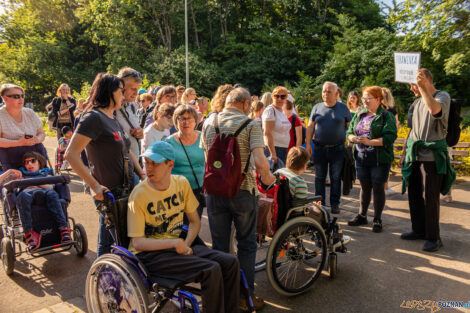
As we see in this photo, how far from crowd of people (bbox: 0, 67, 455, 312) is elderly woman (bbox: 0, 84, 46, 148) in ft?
0.04

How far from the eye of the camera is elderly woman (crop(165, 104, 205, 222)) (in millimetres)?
3498

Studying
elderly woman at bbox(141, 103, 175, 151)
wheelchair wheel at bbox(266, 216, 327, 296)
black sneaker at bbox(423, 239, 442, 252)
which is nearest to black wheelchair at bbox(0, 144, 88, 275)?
elderly woman at bbox(141, 103, 175, 151)

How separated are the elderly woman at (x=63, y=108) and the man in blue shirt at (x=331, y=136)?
628cm

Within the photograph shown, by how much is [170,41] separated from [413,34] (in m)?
22.0

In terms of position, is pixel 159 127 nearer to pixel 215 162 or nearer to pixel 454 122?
pixel 215 162

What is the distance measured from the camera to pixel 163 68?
1132 inches

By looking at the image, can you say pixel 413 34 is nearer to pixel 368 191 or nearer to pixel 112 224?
pixel 368 191

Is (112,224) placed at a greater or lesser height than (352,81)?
lesser

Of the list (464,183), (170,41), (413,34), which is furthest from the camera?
(170,41)

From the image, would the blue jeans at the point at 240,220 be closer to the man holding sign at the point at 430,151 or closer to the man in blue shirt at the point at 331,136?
the man holding sign at the point at 430,151

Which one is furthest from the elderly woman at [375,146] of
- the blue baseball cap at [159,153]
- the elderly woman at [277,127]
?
the blue baseball cap at [159,153]

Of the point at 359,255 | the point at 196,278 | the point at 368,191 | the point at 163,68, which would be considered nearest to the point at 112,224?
the point at 196,278

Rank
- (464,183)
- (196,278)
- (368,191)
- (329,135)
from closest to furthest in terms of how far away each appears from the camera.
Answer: (196,278)
(368,191)
(329,135)
(464,183)

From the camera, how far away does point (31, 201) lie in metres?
3.96
